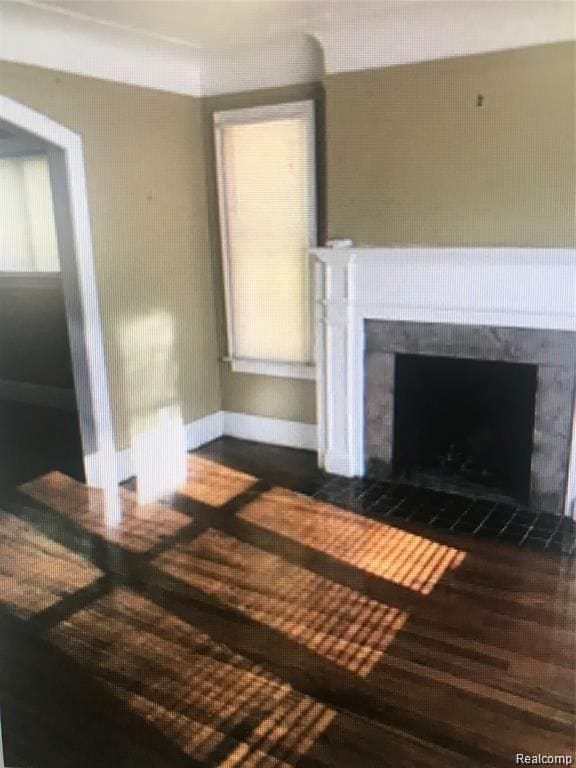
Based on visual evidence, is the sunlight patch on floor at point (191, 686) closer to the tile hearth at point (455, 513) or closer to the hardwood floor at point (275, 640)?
the hardwood floor at point (275, 640)

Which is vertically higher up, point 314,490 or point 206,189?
point 206,189

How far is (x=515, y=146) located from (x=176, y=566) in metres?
2.45

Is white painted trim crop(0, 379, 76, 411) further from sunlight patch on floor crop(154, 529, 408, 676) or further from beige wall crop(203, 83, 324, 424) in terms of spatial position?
sunlight patch on floor crop(154, 529, 408, 676)

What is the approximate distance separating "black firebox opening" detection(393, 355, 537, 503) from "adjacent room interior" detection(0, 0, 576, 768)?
0.02 metres

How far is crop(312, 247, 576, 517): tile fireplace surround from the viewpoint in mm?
3234

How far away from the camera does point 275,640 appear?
2.50m

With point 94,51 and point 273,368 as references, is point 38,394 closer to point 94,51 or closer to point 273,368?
point 273,368

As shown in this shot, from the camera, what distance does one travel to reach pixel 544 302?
3215mm

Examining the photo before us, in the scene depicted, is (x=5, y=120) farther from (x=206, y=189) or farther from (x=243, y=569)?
(x=243, y=569)

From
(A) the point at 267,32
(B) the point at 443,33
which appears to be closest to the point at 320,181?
(A) the point at 267,32

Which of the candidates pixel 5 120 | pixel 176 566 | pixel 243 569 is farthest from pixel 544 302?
pixel 5 120

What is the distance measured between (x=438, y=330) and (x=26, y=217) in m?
3.07

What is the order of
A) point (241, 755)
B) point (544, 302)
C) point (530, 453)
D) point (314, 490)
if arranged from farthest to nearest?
1. point (314, 490)
2. point (530, 453)
3. point (544, 302)
4. point (241, 755)

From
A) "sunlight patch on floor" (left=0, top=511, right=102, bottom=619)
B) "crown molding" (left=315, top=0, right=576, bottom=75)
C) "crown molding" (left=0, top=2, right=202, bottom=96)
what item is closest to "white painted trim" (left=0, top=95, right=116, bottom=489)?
"crown molding" (left=0, top=2, right=202, bottom=96)
